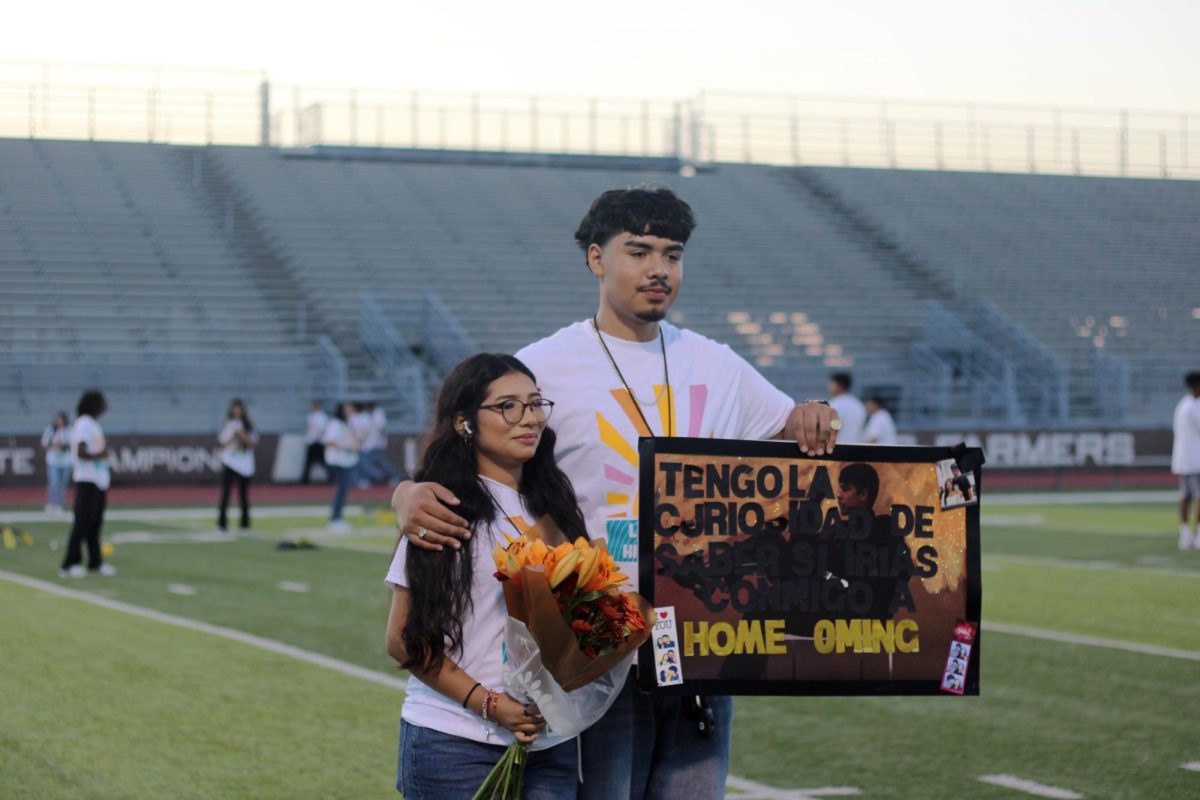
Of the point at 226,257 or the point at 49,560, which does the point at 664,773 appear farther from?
the point at 226,257

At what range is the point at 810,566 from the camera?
13.4ft

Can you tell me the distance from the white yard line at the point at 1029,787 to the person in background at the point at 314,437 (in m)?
21.9

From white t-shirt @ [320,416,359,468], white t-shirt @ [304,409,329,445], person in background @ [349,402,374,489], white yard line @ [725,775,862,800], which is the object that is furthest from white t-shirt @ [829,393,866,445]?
white t-shirt @ [304,409,329,445]

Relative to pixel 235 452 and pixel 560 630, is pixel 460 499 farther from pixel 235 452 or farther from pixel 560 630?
pixel 235 452

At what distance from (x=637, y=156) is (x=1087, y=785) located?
36.5 metres

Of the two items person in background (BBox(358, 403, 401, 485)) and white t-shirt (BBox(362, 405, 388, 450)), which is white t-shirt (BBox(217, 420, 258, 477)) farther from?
person in background (BBox(358, 403, 401, 485))

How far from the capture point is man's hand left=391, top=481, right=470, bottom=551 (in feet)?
12.0

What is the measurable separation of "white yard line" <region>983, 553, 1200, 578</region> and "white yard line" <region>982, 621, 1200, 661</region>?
12.3 feet

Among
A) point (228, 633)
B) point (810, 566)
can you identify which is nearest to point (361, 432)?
point (228, 633)

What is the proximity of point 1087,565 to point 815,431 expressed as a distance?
12.2 meters

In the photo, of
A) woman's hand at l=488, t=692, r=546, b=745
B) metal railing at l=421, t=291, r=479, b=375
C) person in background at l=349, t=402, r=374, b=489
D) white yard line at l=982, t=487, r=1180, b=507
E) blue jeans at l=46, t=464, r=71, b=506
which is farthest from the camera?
metal railing at l=421, t=291, r=479, b=375

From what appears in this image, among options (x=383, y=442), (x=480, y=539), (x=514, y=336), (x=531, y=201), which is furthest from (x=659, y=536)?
(x=531, y=201)

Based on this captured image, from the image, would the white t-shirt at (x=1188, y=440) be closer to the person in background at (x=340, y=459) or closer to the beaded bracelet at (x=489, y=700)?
the person in background at (x=340, y=459)

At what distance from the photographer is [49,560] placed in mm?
16375
